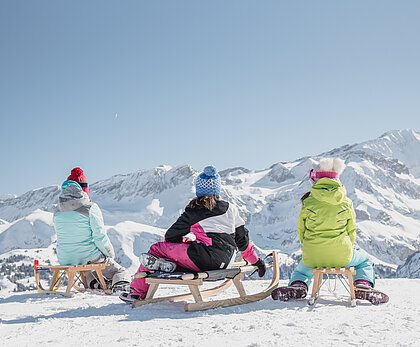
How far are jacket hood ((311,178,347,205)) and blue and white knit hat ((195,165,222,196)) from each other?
1422 mm

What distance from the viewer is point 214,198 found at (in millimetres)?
5871

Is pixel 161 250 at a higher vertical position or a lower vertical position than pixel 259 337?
higher

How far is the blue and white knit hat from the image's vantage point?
5906 millimetres

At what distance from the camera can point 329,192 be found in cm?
593

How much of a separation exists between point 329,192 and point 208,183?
1734 mm

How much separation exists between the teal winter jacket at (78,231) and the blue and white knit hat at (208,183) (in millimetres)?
3063

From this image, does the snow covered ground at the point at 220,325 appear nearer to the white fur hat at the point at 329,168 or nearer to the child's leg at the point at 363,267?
the child's leg at the point at 363,267

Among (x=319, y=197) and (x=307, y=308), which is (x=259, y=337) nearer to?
(x=307, y=308)

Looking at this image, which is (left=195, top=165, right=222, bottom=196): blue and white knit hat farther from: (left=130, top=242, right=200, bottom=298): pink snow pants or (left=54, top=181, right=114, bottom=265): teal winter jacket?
(left=54, top=181, right=114, bottom=265): teal winter jacket

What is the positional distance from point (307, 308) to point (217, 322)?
1.47 metres

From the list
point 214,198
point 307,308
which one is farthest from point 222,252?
point 307,308

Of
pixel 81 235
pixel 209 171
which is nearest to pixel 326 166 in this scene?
pixel 209 171

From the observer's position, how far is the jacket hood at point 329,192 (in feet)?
19.4

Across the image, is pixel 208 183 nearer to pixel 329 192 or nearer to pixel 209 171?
pixel 209 171
